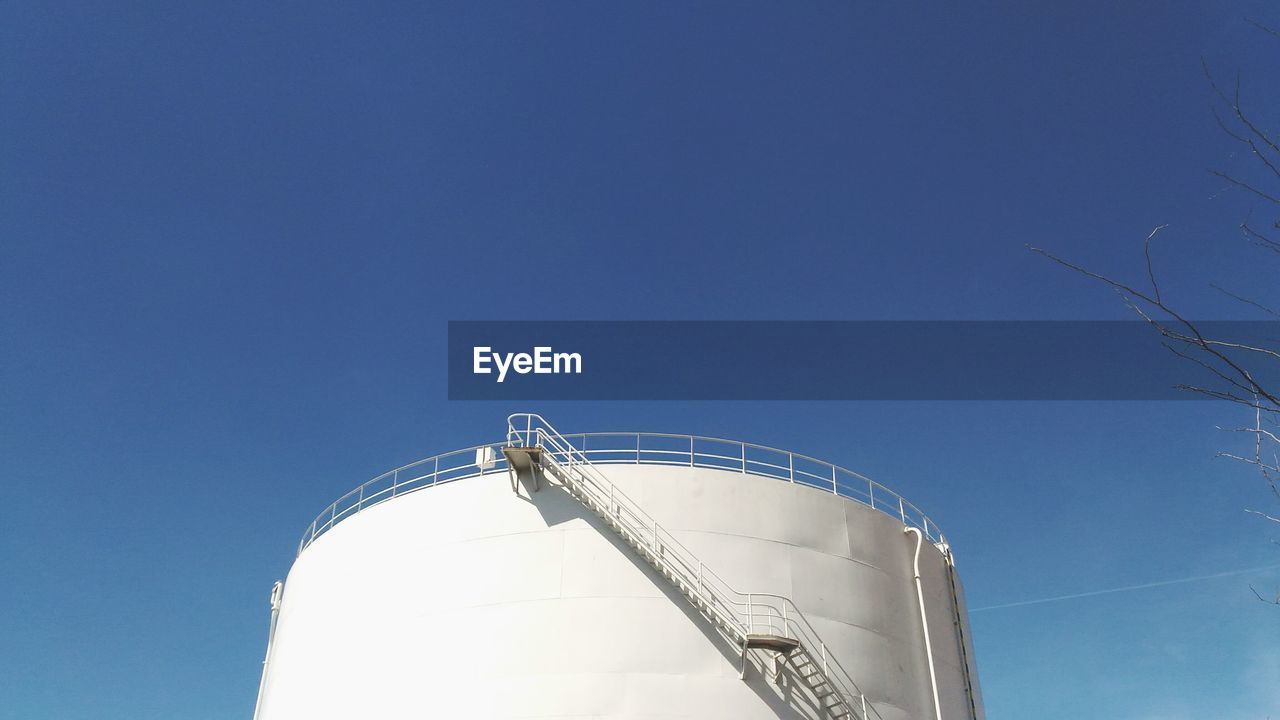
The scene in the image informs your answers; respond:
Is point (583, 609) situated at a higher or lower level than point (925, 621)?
lower

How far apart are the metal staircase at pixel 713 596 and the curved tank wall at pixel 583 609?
0.18 m

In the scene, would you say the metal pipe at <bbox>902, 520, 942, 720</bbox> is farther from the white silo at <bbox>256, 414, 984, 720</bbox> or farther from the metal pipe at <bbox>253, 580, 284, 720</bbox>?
the metal pipe at <bbox>253, 580, 284, 720</bbox>

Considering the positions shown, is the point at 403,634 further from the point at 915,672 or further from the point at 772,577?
the point at 915,672

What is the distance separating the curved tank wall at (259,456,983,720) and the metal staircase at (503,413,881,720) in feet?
0.59

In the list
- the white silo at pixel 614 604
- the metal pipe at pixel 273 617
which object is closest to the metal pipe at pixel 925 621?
the white silo at pixel 614 604

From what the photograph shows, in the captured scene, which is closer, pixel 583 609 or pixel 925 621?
pixel 583 609

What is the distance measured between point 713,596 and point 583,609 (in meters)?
2.07

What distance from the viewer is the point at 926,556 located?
18094 mm

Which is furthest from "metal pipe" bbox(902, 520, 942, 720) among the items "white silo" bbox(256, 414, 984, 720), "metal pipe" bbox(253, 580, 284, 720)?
"metal pipe" bbox(253, 580, 284, 720)

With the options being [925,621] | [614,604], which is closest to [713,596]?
[614,604]

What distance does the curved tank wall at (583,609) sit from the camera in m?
13.9

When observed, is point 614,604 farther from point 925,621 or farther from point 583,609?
point 925,621

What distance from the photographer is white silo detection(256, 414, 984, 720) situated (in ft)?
45.9

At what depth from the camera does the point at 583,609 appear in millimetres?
14391
